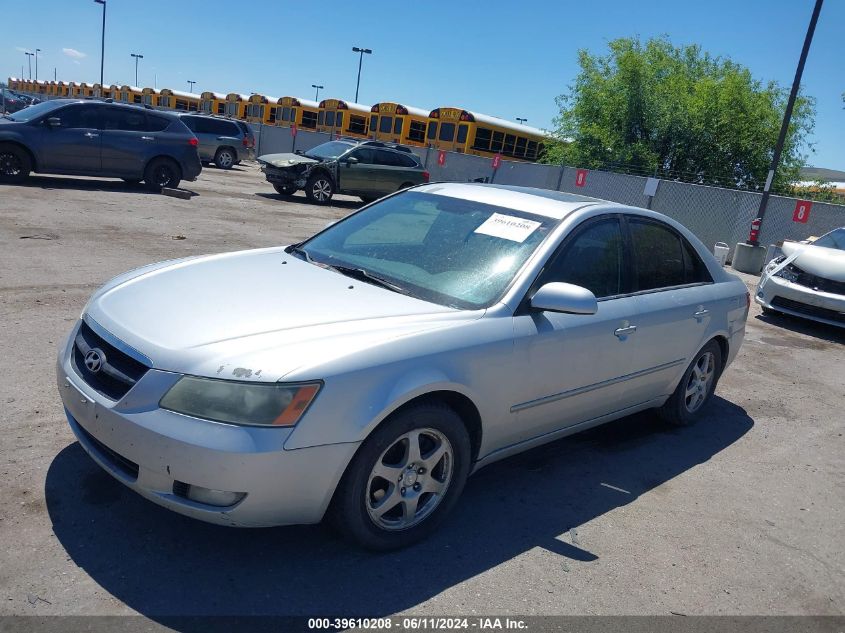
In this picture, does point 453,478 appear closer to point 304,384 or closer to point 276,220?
point 304,384

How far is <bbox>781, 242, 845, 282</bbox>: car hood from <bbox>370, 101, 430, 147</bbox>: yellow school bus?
71.3 feet

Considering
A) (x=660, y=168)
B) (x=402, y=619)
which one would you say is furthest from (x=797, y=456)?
(x=660, y=168)

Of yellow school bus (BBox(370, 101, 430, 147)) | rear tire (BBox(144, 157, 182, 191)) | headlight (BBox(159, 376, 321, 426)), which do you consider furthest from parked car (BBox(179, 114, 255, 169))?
headlight (BBox(159, 376, 321, 426))

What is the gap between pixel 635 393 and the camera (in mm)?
4590

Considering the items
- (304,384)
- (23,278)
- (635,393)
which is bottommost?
(23,278)

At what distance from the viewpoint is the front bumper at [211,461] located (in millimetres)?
2725

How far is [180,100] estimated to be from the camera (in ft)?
140

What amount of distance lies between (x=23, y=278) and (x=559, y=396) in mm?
5622

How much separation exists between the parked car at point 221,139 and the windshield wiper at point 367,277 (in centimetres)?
2326

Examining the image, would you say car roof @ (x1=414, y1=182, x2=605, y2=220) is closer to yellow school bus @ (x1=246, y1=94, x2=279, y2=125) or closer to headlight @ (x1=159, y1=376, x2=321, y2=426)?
headlight @ (x1=159, y1=376, x2=321, y2=426)

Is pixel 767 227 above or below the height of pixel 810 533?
above

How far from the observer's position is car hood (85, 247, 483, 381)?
113 inches

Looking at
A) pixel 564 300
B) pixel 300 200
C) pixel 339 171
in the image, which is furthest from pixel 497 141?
pixel 564 300

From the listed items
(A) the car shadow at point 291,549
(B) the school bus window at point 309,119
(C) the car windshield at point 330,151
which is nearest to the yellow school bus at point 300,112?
(B) the school bus window at point 309,119
